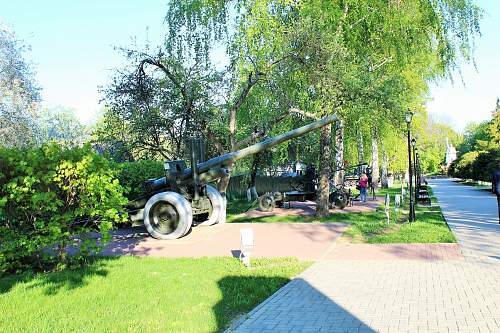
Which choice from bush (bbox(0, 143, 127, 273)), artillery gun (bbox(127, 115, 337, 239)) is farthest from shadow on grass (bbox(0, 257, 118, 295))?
artillery gun (bbox(127, 115, 337, 239))

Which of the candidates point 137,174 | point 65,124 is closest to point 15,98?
point 137,174

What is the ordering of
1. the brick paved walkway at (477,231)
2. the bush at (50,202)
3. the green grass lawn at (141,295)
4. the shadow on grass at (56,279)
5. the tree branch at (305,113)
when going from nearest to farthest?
the green grass lawn at (141,295) → the shadow on grass at (56,279) → the bush at (50,202) → the brick paved walkway at (477,231) → the tree branch at (305,113)

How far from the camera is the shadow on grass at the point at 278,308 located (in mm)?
5664

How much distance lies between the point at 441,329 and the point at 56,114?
323 ft

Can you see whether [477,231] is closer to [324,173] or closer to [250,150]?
[324,173]

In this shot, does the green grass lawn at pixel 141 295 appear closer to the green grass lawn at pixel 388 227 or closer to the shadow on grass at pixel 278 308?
the shadow on grass at pixel 278 308

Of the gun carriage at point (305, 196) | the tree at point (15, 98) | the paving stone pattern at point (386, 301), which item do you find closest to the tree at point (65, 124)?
the tree at point (15, 98)

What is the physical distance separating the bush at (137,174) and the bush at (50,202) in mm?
7969

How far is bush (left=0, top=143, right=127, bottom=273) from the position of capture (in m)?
A: 8.34

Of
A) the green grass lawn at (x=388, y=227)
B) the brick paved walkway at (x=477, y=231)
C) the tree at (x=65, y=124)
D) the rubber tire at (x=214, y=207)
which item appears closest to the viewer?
the brick paved walkway at (x=477, y=231)

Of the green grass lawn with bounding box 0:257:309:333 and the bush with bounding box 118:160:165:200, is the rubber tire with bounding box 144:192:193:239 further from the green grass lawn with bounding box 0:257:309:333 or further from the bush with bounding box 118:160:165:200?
the bush with bounding box 118:160:165:200

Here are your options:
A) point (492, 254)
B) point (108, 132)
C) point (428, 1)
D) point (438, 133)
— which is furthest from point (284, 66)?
point (438, 133)

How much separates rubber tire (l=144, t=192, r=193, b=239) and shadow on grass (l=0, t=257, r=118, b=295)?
338cm

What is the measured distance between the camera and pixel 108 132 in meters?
21.6
